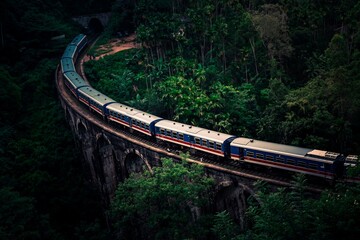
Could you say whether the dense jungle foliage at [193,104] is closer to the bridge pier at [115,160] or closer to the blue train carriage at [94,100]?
the bridge pier at [115,160]

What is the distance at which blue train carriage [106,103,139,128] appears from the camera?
3756 cm

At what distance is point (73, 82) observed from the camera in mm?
48469

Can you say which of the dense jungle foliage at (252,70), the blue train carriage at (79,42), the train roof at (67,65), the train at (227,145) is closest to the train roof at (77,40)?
the blue train carriage at (79,42)

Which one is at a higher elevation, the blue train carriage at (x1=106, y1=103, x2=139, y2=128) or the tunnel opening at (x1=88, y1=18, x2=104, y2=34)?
the tunnel opening at (x1=88, y1=18, x2=104, y2=34)

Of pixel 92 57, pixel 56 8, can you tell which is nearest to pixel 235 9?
pixel 92 57

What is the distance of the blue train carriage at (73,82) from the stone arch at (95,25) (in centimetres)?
2792

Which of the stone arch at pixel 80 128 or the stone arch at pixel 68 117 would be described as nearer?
the stone arch at pixel 80 128

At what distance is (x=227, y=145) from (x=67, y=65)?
3314 cm

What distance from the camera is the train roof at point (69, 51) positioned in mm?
58931

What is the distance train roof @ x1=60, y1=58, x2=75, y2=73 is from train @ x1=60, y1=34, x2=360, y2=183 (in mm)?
9484

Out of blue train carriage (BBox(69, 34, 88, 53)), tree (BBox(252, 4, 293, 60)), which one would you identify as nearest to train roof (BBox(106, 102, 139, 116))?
tree (BBox(252, 4, 293, 60))

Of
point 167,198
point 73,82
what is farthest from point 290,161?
Result: point 73,82

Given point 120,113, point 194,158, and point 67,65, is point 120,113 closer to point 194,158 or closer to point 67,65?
point 194,158

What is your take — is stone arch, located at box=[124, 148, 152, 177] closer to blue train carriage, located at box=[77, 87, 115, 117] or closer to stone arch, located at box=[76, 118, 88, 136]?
blue train carriage, located at box=[77, 87, 115, 117]
